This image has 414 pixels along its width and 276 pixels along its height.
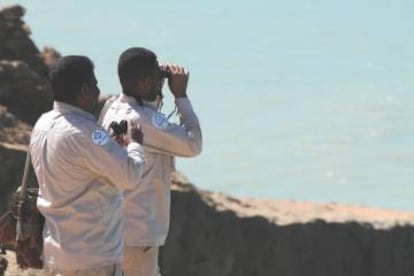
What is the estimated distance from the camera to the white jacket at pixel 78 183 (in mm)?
6789

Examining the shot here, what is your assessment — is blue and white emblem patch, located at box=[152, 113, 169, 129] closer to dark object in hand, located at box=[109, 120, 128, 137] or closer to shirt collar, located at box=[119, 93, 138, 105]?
shirt collar, located at box=[119, 93, 138, 105]

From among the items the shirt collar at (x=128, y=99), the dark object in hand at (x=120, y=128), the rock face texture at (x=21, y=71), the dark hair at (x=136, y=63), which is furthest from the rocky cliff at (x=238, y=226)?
the dark object in hand at (x=120, y=128)

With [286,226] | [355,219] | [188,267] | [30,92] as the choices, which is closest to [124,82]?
[30,92]

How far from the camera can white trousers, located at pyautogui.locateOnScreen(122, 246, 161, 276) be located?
25.7 feet

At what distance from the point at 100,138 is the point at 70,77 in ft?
1.18

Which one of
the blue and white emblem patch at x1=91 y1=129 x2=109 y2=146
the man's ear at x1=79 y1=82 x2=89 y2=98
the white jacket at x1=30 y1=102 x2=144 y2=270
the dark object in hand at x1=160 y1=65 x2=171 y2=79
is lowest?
the white jacket at x1=30 y1=102 x2=144 y2=270

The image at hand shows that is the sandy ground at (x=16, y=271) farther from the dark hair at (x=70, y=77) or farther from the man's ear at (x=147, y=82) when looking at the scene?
the dark hair at (x=70, y=77)

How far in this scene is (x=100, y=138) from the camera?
22.1 ft

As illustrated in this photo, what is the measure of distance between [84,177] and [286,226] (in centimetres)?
1744

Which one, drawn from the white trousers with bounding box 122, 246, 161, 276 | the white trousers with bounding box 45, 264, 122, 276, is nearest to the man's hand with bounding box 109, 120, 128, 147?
the white trousers with bounding box 45, 264, 122, 276

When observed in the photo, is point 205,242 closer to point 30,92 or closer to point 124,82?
point 30,92

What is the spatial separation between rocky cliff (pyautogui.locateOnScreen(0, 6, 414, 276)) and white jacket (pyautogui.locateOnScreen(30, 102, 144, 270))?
8149mm

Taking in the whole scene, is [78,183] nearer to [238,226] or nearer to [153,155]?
[153,155]

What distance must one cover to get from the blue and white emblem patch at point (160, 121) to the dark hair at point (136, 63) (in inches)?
8.8
